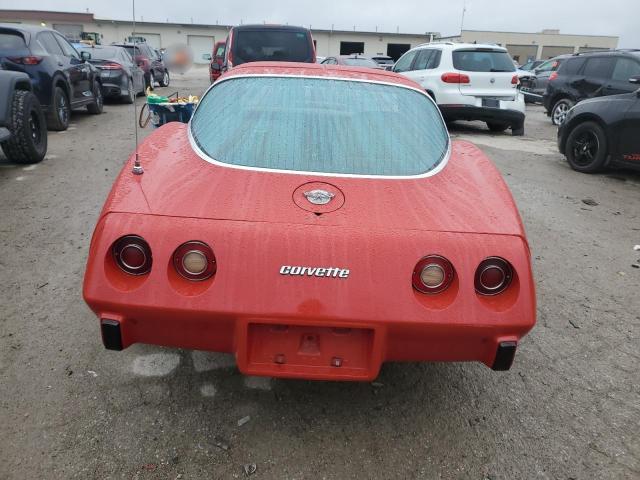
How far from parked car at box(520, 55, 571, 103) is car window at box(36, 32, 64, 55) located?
1362 centimetres

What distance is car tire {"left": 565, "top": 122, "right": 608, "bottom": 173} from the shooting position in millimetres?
6965

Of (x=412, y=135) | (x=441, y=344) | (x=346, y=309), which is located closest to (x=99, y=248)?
(x=346, y=309)

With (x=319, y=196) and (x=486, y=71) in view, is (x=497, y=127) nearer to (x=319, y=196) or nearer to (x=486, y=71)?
(x=486, y=71)

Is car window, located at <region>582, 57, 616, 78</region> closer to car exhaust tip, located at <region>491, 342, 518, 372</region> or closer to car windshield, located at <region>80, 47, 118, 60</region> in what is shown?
car exhaust tip, located at <region>491, 342, 518, 372</region>

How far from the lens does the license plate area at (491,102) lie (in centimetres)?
945

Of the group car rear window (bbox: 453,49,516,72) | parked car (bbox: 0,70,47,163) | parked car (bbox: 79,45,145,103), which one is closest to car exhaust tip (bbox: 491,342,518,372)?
parked car (bbox: 0,70,47,163)

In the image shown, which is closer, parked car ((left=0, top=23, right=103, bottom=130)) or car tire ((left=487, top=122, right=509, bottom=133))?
Answer: parked car ((left=0, top=23, right=103, bottom=130))

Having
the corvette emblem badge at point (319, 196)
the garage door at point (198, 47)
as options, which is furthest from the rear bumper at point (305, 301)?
the garage door at point (198, 47)

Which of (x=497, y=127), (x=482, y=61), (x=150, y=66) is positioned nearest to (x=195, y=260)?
(x=482, y=61)

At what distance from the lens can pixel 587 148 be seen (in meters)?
7.26

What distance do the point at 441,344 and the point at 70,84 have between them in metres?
8.77

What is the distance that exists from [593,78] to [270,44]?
6.69 metres

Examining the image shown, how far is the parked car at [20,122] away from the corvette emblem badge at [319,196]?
4.77 m

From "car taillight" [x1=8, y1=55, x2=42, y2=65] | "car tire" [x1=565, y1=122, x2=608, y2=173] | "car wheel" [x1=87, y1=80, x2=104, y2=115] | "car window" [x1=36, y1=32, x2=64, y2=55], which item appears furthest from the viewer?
"car wheel" [x1=87, y1=80, x2=104, y2=115]
